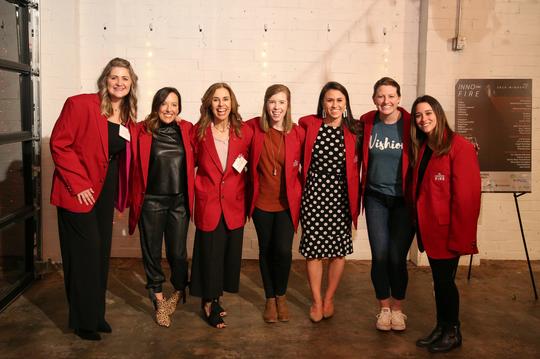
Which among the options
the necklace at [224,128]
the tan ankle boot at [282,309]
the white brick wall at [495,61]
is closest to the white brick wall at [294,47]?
the white brick wall at [495,61]

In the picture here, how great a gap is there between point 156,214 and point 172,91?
2.55 feet

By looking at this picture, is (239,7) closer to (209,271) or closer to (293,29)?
(293,29)

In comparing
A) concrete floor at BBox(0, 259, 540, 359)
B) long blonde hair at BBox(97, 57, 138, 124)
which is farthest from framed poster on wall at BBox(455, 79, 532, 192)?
long blonde hair at BBox(97, 57, 138, 124)

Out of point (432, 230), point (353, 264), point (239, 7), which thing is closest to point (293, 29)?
point (239, 7)

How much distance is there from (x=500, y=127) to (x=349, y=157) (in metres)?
1.78

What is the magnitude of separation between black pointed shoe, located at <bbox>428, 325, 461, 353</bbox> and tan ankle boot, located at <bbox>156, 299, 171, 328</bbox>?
162 centimetres

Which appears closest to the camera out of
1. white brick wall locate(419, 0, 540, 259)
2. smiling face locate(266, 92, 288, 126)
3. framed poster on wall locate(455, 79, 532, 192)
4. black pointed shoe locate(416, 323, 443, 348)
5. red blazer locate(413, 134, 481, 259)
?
red blazer locate(413, 134, 481, 259)

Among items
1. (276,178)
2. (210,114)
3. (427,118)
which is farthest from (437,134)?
(210,114)

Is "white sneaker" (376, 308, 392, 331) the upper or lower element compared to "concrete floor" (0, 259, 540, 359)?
upper

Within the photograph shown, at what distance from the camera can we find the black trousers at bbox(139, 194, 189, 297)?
10.8 feet

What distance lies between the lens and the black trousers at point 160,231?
330 centimetres

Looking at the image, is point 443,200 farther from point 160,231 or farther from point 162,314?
point 162,314

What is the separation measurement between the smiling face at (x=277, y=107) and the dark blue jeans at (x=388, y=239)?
2.40 ft

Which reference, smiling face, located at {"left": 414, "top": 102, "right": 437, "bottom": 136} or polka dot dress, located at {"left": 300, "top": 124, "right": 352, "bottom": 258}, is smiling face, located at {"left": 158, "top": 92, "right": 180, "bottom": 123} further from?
smiling face, located at {"left": 414, "top": 102, "right": 437, "bottom": 136}
